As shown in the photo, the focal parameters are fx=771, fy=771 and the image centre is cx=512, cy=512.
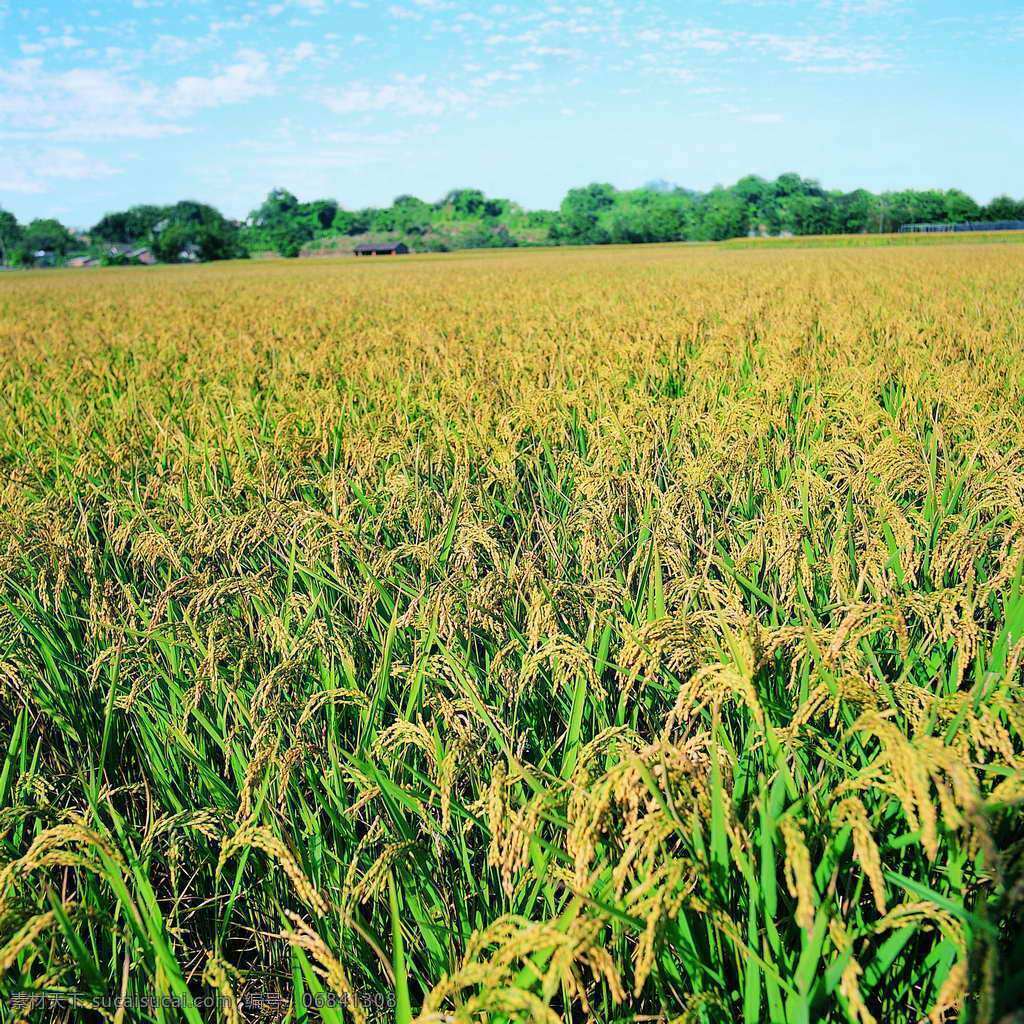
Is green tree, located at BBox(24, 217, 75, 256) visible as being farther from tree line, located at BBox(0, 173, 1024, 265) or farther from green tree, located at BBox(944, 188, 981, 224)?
green tree, located at BBox(944, 188, 981, 224)

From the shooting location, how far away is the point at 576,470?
3.33 metres

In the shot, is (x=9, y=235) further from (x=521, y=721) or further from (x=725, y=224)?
(x=521, y=721)

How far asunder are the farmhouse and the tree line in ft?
4.83

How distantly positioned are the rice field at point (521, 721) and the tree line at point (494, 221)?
94938mm

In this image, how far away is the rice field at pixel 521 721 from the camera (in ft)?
3.57

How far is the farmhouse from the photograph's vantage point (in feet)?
306

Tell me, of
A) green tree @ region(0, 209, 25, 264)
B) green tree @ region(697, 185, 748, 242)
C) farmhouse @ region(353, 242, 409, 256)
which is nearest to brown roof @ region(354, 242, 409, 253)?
farmhouse @ region(353, 242, 409, 256)

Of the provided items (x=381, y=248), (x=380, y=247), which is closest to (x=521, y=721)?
(x=381, y=248)

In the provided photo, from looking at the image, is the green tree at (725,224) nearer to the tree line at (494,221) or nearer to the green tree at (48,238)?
the tree line at (494,221)

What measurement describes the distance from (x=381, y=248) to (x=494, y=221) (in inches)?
1660


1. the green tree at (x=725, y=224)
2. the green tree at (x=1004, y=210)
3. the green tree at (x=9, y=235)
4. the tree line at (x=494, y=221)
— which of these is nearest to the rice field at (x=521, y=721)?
the tree line at (x=494, y=221)

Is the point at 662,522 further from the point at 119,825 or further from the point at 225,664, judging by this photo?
the point at 119,825

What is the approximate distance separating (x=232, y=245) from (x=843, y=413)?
325 ft

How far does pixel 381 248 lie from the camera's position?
93.9 meters
